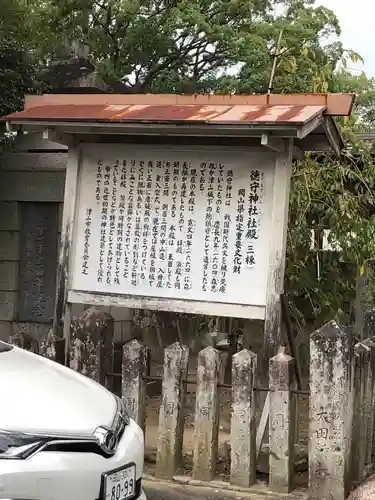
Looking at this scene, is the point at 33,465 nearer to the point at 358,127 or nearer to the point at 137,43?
the point at 358,127

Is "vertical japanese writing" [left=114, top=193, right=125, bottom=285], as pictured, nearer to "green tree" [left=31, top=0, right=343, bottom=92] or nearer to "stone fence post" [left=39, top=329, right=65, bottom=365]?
"stone fence post" [left=39, top=329, right=65, bottom=365]

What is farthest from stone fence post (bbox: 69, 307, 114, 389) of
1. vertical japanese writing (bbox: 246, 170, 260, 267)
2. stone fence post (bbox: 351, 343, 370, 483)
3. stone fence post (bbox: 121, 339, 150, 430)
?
stone fence post (bbox: 351, 343, 370, 483)

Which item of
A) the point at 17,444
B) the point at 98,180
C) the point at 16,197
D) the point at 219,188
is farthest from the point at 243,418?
the point at 16,197

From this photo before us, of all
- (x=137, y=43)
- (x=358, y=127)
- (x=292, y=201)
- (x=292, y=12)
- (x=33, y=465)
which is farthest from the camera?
(x=292, y=12)

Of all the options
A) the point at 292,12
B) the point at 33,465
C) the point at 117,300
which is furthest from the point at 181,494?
the point at 292,12

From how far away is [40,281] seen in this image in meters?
6.96

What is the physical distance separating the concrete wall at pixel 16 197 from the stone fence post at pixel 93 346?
1.64 m

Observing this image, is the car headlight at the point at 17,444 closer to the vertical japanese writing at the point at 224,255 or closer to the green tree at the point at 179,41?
the vertical japanese writing at the point at 224,255

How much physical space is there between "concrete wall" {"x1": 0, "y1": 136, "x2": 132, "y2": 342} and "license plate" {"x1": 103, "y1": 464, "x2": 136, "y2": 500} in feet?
11.5

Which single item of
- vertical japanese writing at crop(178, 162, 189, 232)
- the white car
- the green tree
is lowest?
the white car

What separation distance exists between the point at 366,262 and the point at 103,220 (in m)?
3.18

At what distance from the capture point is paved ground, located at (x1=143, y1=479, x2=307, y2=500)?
458 cm

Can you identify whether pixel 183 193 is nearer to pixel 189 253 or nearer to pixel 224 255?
pixel 189 253

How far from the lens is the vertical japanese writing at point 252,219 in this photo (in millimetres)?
5055
